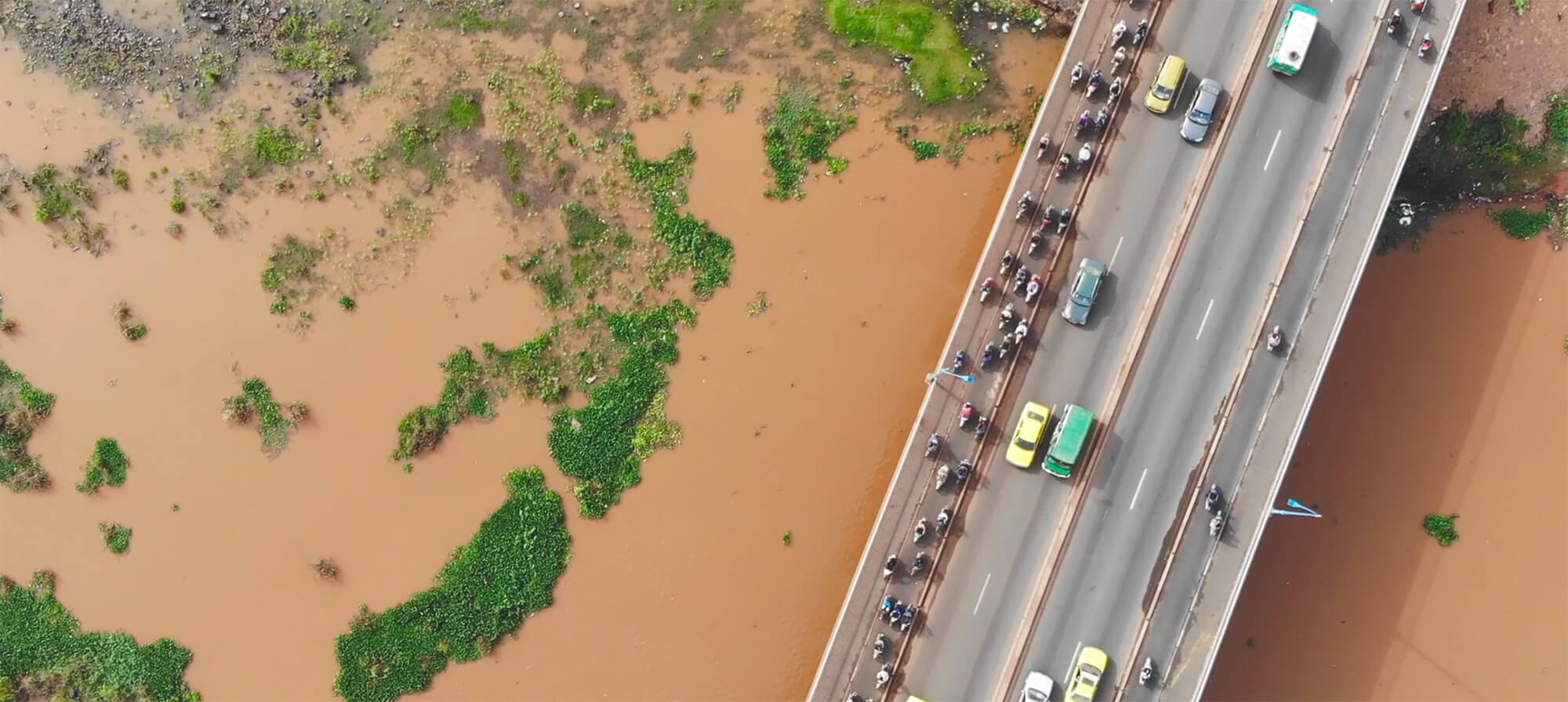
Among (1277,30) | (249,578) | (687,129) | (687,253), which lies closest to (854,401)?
(687,253)

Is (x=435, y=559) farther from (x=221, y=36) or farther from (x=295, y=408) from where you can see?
(x=221, y=36)

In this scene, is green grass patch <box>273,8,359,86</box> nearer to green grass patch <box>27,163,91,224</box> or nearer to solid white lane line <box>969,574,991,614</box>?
green grass patch <box>27,163,91,224</box>

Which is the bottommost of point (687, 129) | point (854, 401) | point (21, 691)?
point (21, 691)

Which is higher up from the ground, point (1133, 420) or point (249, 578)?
point (1133, 420)

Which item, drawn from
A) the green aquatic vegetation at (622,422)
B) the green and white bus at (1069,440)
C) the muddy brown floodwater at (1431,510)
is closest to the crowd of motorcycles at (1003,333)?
the green and white bus at (1069,440)

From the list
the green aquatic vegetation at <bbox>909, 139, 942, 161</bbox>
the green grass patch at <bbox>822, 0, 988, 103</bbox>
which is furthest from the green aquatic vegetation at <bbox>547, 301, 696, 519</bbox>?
the green grass patch at <bbox>822, 0, 988, 103</bbox>
